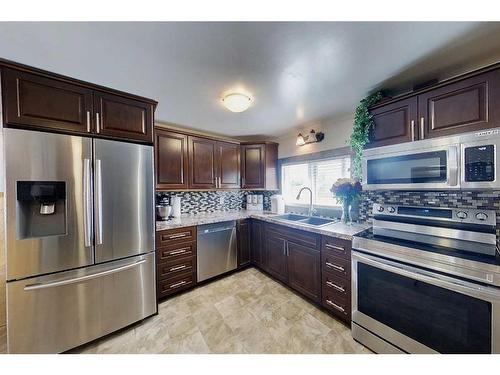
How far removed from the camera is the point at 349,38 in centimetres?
112

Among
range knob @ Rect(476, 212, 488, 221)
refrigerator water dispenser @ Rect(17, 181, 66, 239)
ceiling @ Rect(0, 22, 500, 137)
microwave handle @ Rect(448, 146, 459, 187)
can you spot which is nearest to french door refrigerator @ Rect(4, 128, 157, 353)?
refrigerator water dispenser @ Rect(17, 181, 66, 239)

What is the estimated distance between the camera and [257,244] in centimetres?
287

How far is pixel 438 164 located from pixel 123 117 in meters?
2.57

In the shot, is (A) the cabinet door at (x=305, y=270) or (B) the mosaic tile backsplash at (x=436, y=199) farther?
(A) the cabinet door at (x=305, y=270)

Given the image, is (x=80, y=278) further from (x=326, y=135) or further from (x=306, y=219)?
(x=326, y=135)

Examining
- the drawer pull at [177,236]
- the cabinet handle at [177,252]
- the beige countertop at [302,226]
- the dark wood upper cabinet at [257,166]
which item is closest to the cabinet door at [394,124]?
the beige countertop at [302,226]

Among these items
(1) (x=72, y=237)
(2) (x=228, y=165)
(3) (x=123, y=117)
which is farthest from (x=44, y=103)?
(2) (x=228, y=165)

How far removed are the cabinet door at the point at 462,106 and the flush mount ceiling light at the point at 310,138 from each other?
1291 mm

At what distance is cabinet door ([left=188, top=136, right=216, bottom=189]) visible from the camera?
278 centimetres

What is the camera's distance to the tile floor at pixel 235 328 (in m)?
1.50

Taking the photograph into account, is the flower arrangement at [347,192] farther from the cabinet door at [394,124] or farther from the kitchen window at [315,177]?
the cabinet door at [394,124]

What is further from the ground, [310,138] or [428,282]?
[310,138]
